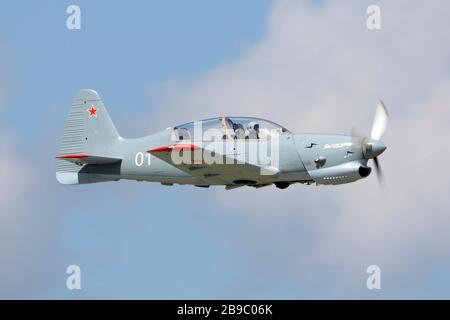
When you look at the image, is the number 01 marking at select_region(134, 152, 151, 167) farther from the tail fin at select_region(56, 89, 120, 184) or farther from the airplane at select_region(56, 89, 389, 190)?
the tail fin at select_region(56, 89, 120, 184)

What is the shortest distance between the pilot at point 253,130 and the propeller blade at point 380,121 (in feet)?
10.0

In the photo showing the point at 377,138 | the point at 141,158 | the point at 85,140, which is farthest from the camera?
the point at 85,140

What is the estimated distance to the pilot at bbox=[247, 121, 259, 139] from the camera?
33.9 metres

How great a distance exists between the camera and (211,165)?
111 feet

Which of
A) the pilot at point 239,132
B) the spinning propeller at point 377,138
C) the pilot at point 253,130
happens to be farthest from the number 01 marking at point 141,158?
the spinning propeller at point 377,138

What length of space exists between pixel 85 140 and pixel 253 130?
5.69 meters

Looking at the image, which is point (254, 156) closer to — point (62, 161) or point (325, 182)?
point (325, 182)

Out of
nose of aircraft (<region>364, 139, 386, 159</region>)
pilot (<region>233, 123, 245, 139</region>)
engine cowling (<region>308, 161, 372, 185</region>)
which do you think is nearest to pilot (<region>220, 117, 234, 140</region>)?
pilot (<region>233, 123, 245, 139</region>)

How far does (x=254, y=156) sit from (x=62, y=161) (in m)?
6.16

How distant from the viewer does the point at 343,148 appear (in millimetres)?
33438

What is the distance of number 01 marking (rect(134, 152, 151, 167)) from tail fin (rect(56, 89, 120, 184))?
65 cm

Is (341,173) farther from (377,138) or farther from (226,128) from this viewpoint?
(226,128)

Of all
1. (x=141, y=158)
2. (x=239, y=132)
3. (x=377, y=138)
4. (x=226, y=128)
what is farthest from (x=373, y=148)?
(x=141, y=158)

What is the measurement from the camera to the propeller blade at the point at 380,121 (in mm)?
34469
